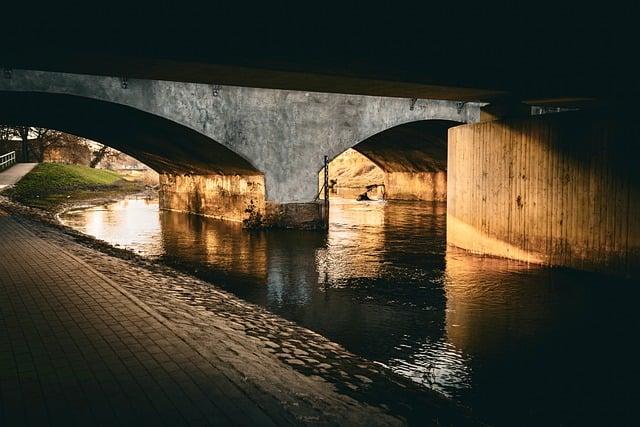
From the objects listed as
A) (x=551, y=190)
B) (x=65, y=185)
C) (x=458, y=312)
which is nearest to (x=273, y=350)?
(x=458, y=312)

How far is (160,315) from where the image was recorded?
6906 mm

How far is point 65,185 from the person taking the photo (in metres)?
44.1

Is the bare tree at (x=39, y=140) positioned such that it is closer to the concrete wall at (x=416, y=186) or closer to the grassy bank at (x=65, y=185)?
the grassy bank at (x=65, y=185)

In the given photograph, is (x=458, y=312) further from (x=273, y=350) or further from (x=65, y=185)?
(x=65, y=185)

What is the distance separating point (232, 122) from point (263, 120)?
3.64ft

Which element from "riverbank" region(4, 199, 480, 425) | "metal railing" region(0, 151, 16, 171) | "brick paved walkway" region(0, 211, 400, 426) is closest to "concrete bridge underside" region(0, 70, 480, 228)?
"riverbank" region(4, 199, 480, 425)

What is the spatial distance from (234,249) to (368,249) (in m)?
3.70

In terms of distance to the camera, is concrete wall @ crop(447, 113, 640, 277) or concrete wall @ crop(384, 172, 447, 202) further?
concrete wall @ crop(384, 172, 447, 202)

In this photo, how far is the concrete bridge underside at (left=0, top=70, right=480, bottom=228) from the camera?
1625cm

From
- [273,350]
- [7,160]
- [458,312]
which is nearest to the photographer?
[273,350]

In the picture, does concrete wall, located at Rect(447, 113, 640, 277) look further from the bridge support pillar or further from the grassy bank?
the grassy bank

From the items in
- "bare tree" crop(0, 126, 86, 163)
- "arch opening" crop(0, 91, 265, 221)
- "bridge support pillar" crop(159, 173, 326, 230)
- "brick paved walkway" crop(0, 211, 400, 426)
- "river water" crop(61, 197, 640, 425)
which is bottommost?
"river water" crop(61, 197, 640, 425)

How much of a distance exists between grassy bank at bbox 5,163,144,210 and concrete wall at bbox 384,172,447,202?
20893 mm

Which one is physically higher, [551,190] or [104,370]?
[551,190]
